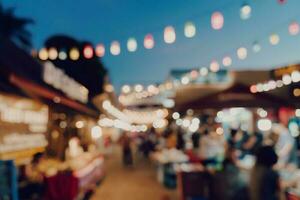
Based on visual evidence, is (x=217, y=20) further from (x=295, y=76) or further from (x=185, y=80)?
(x=185, y=80)

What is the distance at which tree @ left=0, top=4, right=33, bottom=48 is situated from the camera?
131ft

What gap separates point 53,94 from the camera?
13.0m

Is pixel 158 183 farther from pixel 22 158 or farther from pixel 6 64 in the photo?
pixel 6 64

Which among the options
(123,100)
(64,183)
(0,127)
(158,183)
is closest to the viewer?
(0,127)

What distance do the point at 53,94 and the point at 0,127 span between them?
348cm

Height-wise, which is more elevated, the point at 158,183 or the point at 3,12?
the point at 3,12

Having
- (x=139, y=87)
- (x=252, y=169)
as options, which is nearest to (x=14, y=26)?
(x=139, y=87)

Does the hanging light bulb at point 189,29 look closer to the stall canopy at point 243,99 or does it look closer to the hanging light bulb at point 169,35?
the hanging light bulb at point 169,35

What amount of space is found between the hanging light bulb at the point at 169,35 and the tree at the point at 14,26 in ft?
85.4

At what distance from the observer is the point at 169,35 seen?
17.1m

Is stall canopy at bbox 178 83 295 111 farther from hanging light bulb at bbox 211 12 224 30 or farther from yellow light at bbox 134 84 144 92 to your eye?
yellow light at bbox 134 84 144 92

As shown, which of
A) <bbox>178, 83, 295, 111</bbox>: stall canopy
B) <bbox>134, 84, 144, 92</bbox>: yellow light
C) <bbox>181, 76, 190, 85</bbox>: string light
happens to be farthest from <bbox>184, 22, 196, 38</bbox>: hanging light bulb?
<bbox>134, 84, 144, 92</bbox>: yellow light

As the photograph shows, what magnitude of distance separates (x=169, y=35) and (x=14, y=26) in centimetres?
2761

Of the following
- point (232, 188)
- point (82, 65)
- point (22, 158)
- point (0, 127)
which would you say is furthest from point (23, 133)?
point (82, 65)
